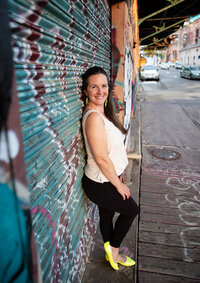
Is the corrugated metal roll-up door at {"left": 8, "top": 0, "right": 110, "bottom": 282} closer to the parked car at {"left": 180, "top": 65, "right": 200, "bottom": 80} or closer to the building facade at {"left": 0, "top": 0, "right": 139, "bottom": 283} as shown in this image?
the building facade at {"left": 0, "top": 0, "right": 139, "bottom": 283}

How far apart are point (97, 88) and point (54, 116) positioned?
68cm

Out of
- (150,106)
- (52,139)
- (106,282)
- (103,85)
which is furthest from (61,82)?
(150,106)

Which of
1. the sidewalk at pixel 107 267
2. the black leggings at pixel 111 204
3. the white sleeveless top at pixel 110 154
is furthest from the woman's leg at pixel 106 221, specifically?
the white sleeveless top at pixel 110 154

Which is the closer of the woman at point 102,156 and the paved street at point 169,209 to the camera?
the woman at point 102,156

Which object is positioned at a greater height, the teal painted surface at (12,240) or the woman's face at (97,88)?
the woman's face at (97,88)

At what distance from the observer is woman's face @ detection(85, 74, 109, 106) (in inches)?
71.1

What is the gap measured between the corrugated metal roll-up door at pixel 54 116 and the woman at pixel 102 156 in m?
0.10

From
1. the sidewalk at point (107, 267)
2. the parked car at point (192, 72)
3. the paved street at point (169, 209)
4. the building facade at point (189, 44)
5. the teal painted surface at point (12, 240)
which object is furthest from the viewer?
the building facade at point (189, 44)

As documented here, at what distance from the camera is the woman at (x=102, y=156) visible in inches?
65.7

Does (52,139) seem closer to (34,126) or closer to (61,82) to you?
(34,126)

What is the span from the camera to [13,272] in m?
0.63

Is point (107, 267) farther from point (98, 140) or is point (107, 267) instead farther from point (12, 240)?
point (12, 240)

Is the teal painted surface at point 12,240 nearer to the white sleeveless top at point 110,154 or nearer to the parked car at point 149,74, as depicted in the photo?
the white sleeveless top at point 110,154

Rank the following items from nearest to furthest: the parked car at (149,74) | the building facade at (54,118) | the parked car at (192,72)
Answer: the building facade at (54,118) → the parked car at (149,74) → the parked car at (192,72)
